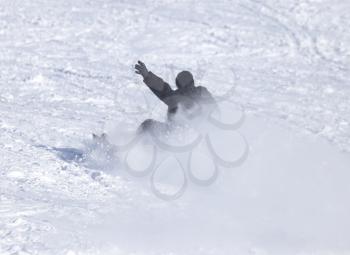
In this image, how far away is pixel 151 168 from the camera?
7340 millimetres

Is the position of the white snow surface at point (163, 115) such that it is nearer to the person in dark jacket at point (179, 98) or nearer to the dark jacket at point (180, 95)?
the person in dark jacket at point (179, 98)

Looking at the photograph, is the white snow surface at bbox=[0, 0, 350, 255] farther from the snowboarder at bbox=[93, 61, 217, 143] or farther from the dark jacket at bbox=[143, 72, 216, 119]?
the dark jacket at bbox=[143, 72, 216, 119]

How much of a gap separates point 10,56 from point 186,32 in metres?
3.55

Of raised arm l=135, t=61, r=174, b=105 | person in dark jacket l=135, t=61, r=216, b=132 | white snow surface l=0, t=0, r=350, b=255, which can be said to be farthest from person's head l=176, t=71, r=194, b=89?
white snow surface l=0, t=0, r=350, b=255

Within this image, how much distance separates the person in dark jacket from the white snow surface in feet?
2.48

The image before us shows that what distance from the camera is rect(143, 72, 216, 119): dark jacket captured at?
748 centimetres

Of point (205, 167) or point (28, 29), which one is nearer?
point (205, 167)

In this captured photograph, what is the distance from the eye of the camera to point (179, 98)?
7.48 metres

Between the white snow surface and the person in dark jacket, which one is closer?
the white snow surface

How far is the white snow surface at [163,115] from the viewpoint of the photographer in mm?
5703

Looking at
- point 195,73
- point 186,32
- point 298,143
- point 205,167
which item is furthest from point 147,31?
point 205,167

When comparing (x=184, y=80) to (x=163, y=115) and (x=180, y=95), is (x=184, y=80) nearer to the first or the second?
(x=180, y=95)

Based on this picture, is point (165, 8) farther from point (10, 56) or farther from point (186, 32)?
point (10, 56)

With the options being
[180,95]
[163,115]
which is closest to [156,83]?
[180,95]
